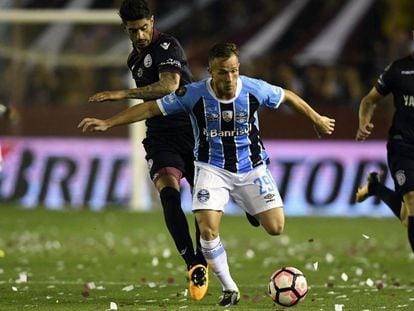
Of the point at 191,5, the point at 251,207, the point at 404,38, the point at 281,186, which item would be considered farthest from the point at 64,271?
the point at 191,5

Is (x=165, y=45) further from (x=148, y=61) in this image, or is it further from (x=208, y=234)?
(x=208, y=234)

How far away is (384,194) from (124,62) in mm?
11339

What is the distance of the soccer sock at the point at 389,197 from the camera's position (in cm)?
1233

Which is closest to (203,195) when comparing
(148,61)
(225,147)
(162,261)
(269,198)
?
(225,147)

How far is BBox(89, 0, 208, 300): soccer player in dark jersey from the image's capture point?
10.7 meters

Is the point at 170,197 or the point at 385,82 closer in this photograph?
the point at 170,197

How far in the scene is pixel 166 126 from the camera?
11.3m

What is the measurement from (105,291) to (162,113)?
197cm

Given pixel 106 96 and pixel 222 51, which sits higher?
pixel 222 51

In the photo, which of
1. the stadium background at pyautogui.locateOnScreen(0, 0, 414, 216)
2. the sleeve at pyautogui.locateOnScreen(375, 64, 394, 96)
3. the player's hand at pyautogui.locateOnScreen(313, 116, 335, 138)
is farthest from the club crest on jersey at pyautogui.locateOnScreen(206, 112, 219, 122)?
the stadium background at pyautogui.locateOnScreen(0, 0, 414, 216)

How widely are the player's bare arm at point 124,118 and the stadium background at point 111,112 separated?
1185 cm

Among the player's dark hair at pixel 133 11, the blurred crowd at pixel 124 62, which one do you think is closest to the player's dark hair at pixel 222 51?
the player's dark hair at pixel 133 11

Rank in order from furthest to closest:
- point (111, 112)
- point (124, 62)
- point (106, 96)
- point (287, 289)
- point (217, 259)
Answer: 1. point (124, 62)
2. point (111, 112)
3. point (217, 259)
4. point (106, 96)
5. point (287, 289)

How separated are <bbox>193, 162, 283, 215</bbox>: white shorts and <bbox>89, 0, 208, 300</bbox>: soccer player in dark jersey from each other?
0.54 meters
